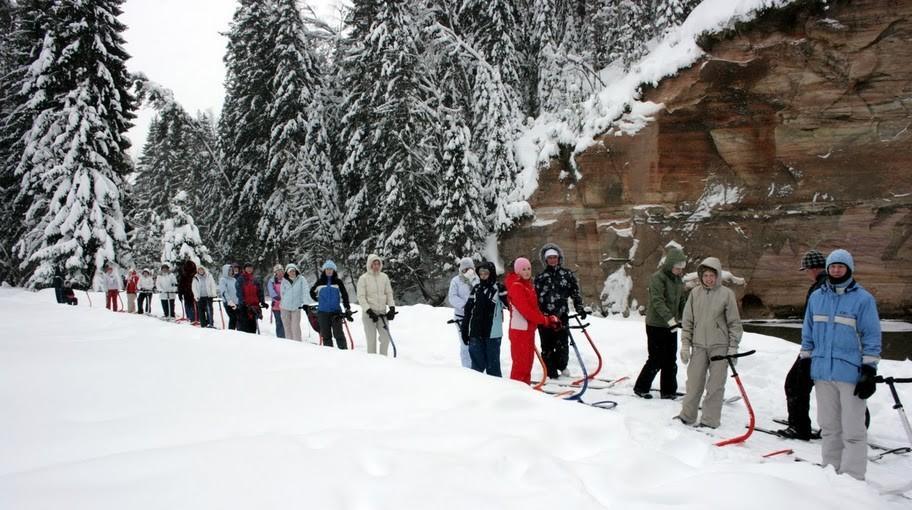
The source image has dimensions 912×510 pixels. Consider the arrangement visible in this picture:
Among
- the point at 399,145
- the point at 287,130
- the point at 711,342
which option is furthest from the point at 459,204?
the point at 711,342

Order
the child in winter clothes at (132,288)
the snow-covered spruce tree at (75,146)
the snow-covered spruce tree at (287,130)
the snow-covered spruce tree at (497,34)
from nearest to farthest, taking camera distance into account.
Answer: the child in winter clothes at (132,288) → the snow-covered spruce tree at (75,146) → the snow-covered spruce tree at (287,130) → the snow-covered spruce tree at (497,34)

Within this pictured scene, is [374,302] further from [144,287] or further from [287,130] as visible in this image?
[287,130]

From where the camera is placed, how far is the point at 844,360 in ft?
15.4

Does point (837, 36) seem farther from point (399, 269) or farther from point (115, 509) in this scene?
point (115, 509)

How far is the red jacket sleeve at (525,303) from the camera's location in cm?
693

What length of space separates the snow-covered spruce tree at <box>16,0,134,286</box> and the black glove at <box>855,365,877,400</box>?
24.5 meters

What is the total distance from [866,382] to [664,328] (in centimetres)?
285

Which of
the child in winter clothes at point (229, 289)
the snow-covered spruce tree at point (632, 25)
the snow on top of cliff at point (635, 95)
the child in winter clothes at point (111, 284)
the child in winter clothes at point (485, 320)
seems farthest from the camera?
the snow-covered spruce tree at point (632, 25)

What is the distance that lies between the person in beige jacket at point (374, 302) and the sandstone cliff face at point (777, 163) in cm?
979

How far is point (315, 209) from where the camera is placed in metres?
22.9

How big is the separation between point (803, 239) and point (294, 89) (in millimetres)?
19186

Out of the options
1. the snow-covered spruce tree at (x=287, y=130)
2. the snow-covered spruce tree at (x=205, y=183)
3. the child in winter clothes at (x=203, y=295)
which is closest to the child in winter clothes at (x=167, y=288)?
the child in winter clothes at (x=203, y=295)

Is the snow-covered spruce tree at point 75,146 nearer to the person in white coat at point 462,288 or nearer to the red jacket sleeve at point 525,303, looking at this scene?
the person in white coat at point 462,288

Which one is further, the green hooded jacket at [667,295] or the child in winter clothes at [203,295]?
the child in winter clothes at [203,295]
